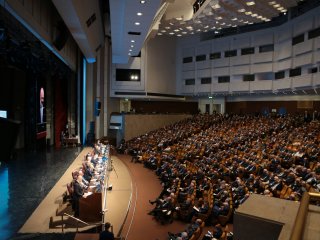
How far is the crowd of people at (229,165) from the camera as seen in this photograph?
8039 mm

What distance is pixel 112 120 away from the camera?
25641 mm

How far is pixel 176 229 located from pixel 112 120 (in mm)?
18634

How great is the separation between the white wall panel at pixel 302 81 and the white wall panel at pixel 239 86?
183 inches

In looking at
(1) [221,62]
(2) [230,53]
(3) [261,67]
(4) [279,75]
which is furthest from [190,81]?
(4) [279,75]

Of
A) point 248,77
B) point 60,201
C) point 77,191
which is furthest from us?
point 248,77

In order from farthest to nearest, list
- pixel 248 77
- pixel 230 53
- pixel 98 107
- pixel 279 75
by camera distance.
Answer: pixel 230 53 → pixel 248 77 → pixel 98 107 → pixel 279 75

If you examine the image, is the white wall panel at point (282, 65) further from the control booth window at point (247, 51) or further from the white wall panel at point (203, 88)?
the white wall panel at point (203, 88)

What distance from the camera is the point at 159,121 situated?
2627 centimetres

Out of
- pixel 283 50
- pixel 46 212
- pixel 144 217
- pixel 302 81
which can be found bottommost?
pixel 144 217

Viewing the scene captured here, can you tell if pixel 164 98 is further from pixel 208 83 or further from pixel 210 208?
pixel 210 208

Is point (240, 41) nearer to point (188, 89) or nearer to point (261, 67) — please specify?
point (261, 67)

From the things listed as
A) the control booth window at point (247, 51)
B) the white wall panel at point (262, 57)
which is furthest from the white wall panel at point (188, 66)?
the white wall panel at point (262, 57)

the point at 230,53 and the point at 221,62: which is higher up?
the point at 230,53

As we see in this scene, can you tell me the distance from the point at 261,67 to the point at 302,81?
490cm
